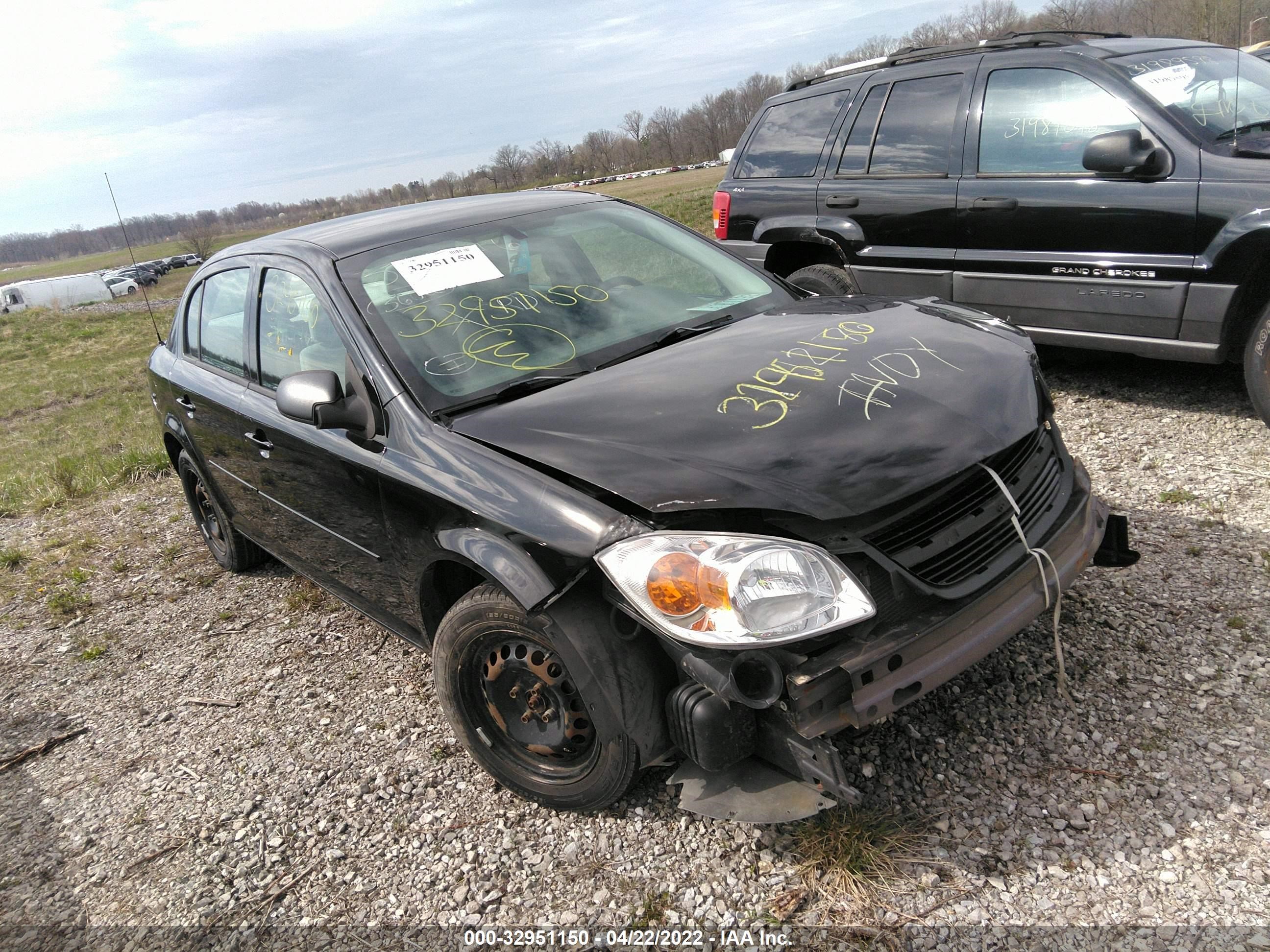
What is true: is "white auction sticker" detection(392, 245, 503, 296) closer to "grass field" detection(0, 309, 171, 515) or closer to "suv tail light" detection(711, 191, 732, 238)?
"suv tail light" detection(711, 191, 732, 238)

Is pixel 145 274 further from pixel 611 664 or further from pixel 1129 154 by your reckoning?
pixel 611 664

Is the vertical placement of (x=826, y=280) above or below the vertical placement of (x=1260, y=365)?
above

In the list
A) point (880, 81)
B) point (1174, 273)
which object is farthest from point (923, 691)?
point (880, 81)

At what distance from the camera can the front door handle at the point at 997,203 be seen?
16.8ft

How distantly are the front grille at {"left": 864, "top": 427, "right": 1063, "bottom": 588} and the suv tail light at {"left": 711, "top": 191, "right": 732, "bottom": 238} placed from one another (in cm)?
459

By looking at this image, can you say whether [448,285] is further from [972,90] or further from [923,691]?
[972,90]

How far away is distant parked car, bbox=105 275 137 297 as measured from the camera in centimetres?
6253

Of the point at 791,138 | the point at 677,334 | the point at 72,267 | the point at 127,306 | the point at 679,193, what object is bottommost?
the point at 677,334

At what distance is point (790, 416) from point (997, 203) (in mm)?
3520

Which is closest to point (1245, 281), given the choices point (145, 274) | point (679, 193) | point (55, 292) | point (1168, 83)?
point (1168, 83)

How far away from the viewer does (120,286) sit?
6531 centimetres

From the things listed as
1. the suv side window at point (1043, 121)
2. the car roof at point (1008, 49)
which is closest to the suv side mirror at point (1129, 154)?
the suv side window at point (1043, 121)

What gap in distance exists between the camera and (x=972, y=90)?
5383 mm

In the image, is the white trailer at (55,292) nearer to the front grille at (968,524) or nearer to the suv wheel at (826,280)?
the suv wheel at (826,280)
